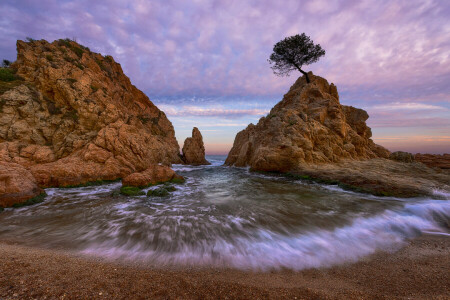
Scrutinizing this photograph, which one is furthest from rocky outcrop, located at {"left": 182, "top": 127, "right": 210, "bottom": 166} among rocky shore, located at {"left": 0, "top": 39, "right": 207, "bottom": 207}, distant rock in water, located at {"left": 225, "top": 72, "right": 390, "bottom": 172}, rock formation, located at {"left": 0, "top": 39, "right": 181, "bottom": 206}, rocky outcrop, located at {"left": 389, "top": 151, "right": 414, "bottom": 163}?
rocky outcrop, located at {"left": 389, "top": 151, "right": 414, "bottom": 163}

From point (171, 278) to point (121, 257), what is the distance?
166 centimetres

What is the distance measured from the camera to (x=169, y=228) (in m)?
5.66

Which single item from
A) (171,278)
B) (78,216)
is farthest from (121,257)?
(78,216)

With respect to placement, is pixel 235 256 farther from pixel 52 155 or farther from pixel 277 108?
pixel 277 108

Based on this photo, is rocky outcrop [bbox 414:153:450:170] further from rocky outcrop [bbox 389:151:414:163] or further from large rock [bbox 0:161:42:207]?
large rock [bbox 0:161:42:207]

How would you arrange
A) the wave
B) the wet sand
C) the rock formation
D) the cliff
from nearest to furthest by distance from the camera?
the wet sand → the wave → the cliff → the rock formation

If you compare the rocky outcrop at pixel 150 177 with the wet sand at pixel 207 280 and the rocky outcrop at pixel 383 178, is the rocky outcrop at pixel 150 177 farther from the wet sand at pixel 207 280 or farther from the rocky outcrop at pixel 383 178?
the rocky outcrop at pixel 383 178

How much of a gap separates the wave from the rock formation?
1053 cm

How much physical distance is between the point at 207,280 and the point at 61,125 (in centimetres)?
1840

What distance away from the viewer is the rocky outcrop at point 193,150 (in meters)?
33.8

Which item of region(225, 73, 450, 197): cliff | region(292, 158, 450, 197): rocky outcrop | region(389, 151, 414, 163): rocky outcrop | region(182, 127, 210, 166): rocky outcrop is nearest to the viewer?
region(292, 158, 450, 197): rocky outcrop

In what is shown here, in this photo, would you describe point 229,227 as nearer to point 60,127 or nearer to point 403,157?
point 60,127

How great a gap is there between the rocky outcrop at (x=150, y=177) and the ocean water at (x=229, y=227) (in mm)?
1984

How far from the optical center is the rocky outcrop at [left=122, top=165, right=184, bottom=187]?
36.3 ft
